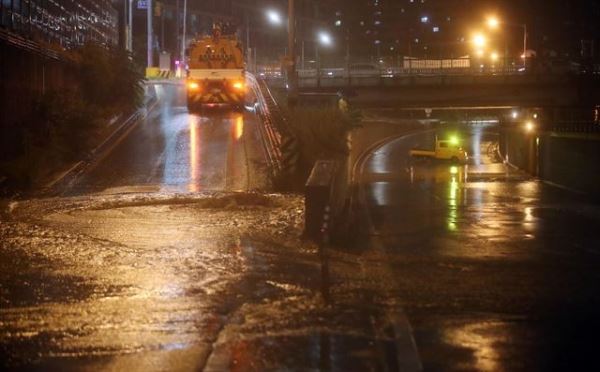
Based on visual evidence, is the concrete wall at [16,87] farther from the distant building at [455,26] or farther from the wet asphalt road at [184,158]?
the distant building at [455,26]

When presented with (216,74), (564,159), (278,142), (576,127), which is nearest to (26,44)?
(278,142)

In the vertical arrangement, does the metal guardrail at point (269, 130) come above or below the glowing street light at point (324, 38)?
below

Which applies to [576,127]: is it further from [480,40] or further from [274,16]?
[480,40]

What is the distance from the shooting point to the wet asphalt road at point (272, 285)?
8.02 metres

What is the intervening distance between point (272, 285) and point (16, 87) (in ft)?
58.0

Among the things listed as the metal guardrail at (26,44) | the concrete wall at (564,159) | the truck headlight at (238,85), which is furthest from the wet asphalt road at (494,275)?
the truck headlight at (238,85)

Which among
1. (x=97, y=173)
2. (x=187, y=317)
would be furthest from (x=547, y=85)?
(x=187, y=317)

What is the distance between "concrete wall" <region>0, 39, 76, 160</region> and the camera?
24923mm

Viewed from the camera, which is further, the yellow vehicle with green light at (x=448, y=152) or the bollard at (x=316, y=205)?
the yellow vehicle with green light at (x=448, y=152)

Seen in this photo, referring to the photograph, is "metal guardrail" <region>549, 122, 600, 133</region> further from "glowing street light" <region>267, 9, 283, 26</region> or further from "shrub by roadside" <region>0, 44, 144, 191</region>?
"shrub by roadside" <region>0, 44, 144, 191</region>

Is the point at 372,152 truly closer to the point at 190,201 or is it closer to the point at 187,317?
the point at 190,201

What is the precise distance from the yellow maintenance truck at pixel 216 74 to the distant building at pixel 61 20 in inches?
223

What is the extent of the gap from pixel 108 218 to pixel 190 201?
2.70 metres

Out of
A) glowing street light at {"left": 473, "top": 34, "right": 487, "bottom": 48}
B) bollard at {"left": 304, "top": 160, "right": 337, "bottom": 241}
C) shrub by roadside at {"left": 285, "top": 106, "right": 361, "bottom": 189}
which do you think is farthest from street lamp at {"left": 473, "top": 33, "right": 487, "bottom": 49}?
bollard at {"left": 304, "top": 160, "right": 337, "bottom": 241}
